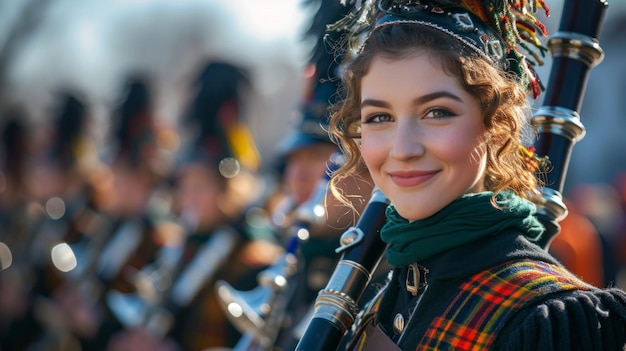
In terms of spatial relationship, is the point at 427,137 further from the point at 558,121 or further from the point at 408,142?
the point at 558,121

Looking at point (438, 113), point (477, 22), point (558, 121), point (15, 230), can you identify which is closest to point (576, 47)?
point (558, 121)

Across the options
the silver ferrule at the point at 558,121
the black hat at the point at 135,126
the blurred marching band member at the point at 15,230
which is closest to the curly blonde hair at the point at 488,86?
the silver ferrule at the point at 558,121

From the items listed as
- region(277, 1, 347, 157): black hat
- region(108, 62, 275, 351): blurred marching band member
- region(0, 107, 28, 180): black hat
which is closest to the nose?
region(277, 1, 347, 157): black hat

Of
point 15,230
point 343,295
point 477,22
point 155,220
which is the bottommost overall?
point 15,230

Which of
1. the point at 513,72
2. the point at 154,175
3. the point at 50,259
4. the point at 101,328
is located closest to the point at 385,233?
the point at 513,72

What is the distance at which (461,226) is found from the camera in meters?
2.35

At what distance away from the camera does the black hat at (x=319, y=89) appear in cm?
375

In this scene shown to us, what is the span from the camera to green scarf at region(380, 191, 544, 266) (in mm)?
2334

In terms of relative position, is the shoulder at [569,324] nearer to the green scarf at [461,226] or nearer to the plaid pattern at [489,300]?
the plaid pattern at [489,300]

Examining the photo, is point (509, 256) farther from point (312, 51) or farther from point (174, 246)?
point (174, 246)

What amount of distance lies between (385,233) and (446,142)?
0.30 metres

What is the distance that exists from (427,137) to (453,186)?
0.14 m

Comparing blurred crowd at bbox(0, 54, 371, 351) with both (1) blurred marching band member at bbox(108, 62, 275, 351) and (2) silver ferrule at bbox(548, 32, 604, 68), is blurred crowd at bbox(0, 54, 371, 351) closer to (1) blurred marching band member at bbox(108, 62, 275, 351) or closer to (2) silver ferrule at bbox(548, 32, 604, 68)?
(1) blurred marching band member at bbox(108, 62, 275, 351)

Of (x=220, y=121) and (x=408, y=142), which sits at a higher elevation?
(x=220, y=121)
